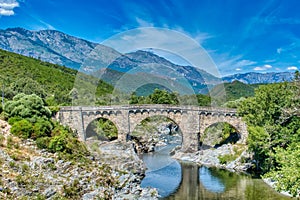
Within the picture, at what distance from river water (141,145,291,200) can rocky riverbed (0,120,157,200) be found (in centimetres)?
228

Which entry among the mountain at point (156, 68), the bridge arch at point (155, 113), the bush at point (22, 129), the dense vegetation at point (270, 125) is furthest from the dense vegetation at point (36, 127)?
the dense vegetation at point (270, 125)

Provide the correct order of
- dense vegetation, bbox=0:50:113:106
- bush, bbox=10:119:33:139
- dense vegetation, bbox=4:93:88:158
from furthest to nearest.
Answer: dense vegetation, bbox=0:50:113:106
dense vegetation, bbox=4:93:88:158
bush, bbox=10:119:33:139

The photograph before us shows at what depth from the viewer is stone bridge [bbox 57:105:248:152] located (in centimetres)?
4266

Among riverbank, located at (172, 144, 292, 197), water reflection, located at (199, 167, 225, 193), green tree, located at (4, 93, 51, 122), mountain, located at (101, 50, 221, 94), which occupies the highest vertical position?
mountain, located at (101, 50, 221, 94)

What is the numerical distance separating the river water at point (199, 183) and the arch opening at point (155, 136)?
7616 millimetres

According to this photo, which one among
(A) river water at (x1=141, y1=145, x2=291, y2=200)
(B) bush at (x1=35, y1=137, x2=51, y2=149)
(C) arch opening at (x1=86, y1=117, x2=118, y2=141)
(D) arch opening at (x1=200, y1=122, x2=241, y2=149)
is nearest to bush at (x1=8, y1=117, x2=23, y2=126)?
(B) bush at (x1=35, y1=137, x2=51, y2=149)

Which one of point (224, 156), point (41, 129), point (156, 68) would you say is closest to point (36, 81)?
point (156, 68)

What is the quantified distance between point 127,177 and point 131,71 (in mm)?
16871

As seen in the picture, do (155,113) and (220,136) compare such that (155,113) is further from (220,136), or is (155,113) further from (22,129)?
(22,129)

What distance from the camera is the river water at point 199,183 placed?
26734 mm

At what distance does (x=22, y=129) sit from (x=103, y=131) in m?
21.1

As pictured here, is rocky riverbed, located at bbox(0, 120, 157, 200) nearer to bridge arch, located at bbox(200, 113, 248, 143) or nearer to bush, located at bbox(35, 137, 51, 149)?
bush, located at bbox(35, 137, 51, 149)

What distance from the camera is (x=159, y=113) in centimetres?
4425

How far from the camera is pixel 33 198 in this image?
755 inches
